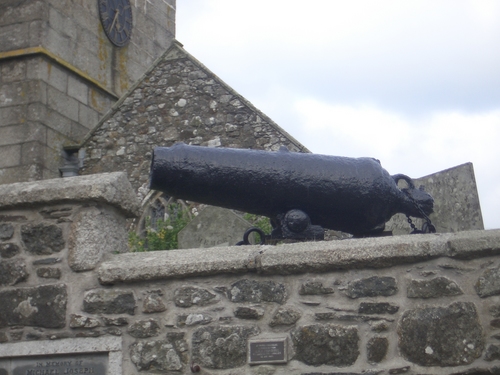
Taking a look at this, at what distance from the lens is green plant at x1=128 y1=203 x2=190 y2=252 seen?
1086cm

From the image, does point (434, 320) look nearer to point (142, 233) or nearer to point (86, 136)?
point (142, 233)

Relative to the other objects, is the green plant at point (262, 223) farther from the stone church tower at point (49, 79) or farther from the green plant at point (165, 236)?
the stone church tower at point (49, 79)

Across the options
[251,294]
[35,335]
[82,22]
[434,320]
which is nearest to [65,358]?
[35,335]

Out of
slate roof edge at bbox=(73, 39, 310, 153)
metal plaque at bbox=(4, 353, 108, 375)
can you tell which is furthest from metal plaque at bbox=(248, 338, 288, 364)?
slate roof edge at bbox=(73, 39, 310, 153)

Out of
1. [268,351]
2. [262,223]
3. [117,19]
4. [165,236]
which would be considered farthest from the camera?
[117,19]

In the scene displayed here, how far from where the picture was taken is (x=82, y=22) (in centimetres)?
1541

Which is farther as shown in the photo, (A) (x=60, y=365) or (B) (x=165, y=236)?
(B) (x=165, y=236)

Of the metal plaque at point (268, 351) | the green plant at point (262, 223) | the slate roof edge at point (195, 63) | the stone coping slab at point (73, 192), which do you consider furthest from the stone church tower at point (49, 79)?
the metal plaque at point (268, 351)

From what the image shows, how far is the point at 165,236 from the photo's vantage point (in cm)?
1124

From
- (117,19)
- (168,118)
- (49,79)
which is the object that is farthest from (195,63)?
(117,19)

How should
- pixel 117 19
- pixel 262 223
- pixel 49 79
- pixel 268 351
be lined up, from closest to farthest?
1. pixel 268 351
2. pixel 262 223
3. pixel 49 79
4. pixel 117 19

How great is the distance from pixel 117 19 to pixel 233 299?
1191 cm

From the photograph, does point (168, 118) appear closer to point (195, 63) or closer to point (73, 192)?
point (195, 63)

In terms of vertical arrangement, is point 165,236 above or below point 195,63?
below
